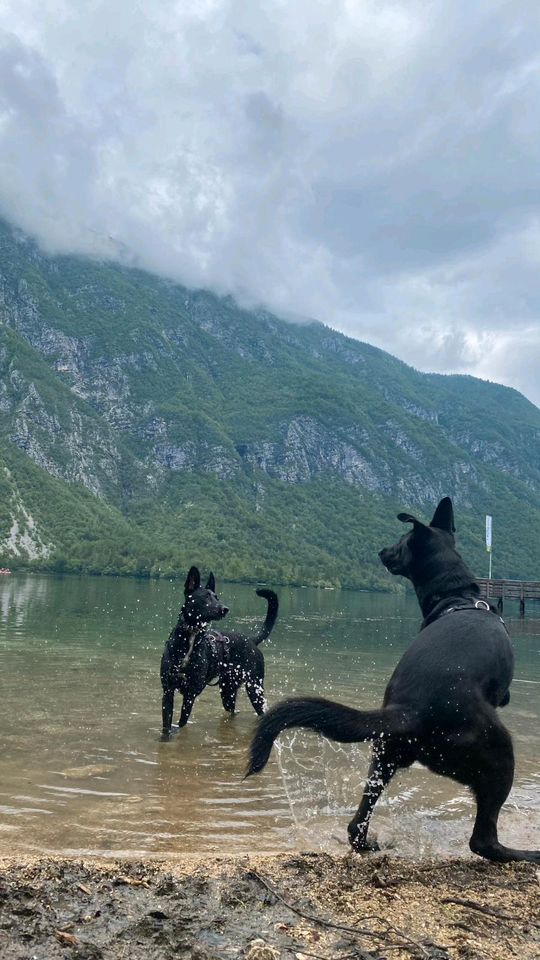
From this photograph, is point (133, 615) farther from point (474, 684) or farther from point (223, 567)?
point (223, 567)

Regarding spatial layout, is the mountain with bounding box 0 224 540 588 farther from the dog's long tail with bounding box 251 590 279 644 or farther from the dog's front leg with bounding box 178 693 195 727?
the dog's front leg with bounding box 178 693 195 727

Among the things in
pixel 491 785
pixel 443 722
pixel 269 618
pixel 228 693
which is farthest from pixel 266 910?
pixel 269 618

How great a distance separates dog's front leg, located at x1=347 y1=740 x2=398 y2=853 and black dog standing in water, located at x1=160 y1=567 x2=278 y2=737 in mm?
4127

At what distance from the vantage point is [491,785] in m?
4.55

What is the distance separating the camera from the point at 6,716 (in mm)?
9039

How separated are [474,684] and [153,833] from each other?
2.72 metres

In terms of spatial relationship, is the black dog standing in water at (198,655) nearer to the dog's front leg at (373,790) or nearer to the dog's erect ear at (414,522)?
the dog's erect ear at (414,522)

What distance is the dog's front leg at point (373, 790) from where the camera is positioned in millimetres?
4820

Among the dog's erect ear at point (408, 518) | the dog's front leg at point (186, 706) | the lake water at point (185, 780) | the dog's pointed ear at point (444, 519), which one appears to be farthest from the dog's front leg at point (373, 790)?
the dog's front leg at point (186, 706)

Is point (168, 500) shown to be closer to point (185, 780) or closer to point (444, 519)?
point (185, 780)

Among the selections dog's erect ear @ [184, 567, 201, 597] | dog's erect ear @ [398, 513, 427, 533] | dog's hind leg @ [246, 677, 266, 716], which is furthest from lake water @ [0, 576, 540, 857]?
dog's erect ear @ [398, 513, 427, 533]

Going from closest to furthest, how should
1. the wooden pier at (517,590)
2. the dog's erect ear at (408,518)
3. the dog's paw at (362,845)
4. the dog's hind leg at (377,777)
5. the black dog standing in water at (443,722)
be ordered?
the black dog standing in water at (443,722) < the dog's hind leg at (377,777) < the dog's paw at (362,845) < the dog's erect ear at (408,518) < the wooden pier at (517,590)

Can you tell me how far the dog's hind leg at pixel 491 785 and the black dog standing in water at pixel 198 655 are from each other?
4.86m

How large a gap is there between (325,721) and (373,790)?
2.49 feet
